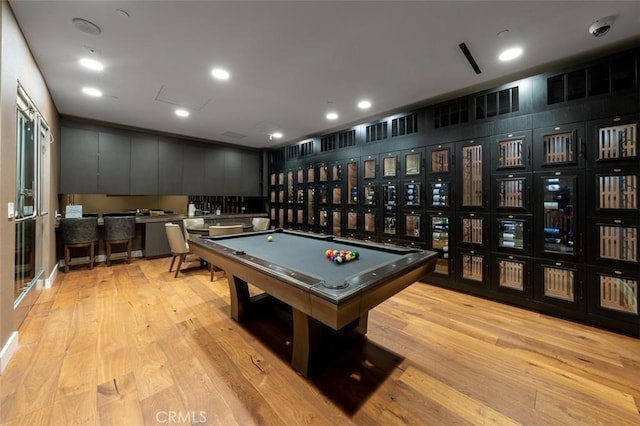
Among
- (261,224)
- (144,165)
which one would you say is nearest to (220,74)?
(261,224)

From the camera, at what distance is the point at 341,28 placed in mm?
2316

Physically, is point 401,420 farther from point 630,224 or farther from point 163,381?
point 630,224

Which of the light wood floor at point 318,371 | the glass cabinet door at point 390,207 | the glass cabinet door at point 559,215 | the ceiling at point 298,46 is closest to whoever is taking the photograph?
the light wood floor at point 318,371

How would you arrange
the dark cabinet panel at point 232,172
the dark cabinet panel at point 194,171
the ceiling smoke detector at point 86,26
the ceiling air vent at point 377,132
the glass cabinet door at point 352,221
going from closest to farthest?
the ceiling smoke detector at point 86,26, the ceiling air vent at point 377,132, the glass cabinet door at point 352,221, the dark cabinet panel at point 194,171, the dark cabinet panel at point 232,172

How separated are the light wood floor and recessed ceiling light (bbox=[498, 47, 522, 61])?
2805 millimetres

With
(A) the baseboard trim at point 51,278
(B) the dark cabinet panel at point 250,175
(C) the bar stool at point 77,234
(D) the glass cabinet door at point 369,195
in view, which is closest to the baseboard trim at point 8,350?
(A) the baseboard trim at point 51,278

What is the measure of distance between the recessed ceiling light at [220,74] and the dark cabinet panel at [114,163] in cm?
354

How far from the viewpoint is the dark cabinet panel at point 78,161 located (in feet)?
15.6

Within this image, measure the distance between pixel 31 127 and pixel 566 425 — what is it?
539 centimetres

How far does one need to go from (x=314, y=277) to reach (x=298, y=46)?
7.50ft

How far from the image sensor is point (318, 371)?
1963 millimetres

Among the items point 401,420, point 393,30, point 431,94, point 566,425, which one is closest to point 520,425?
point 566,425

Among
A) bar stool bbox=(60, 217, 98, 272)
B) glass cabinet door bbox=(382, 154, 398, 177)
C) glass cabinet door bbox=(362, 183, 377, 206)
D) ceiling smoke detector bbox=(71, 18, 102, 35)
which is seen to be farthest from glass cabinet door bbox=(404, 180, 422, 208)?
bar stool bbox=(60, 217, 98, 272)

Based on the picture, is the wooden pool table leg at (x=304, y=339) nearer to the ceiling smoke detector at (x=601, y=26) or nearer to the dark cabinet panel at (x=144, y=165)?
the ceiling smoke detector at (x=601, y=26)
